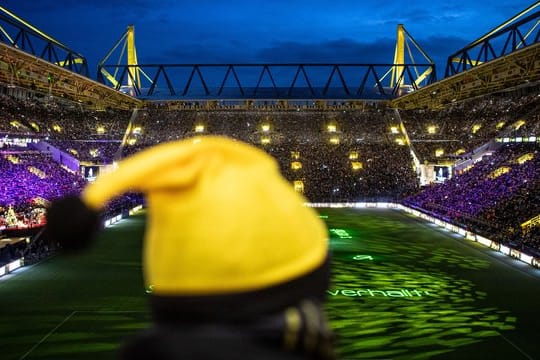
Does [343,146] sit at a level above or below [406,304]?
above

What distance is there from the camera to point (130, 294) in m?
18.5

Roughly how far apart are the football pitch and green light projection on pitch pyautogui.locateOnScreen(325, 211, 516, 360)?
0.11 ft

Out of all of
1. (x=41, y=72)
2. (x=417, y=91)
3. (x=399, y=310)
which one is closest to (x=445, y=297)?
(x=399, y=310)

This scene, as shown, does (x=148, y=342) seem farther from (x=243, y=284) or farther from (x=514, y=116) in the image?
(x=514, y=116)

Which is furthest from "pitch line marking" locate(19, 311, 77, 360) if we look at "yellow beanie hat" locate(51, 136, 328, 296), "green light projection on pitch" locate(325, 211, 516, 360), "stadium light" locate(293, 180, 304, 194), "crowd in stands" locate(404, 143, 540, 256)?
"stadium light" locate(293, 180, 304, 194)

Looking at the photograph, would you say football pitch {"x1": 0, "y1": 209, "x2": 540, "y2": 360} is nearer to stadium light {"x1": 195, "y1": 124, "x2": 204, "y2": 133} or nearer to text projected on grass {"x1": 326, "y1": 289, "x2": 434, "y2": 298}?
text projected on grass {"x1": 326, "y1": 289, "x2": 434, "y2": 298}

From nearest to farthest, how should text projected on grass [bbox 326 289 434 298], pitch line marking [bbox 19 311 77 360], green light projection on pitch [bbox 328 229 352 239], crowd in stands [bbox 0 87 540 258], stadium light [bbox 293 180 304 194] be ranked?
pitch line marking [bbox 19 311 77 360], text projected on grass [bbox 326 289 434 298], green light projection on pitch [bbox 328 229 352 239], crowd in stands [bbox 0 87 540 258], stadium light [bbox 293 180 304 194]

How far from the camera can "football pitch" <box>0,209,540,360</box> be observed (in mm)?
13266

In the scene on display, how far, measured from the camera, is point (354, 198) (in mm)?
52062

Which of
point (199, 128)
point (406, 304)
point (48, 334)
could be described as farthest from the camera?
point (199, 128)

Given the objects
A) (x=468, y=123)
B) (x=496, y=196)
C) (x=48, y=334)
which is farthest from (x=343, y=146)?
(x=48, y=334)

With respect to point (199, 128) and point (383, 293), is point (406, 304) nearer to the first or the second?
point (383, 293)

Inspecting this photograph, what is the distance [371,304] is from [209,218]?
16225mm

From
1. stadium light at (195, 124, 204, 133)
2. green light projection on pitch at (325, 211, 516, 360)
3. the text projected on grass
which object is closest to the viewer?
green light projection on pitch at (325, 211, 516, 360)
